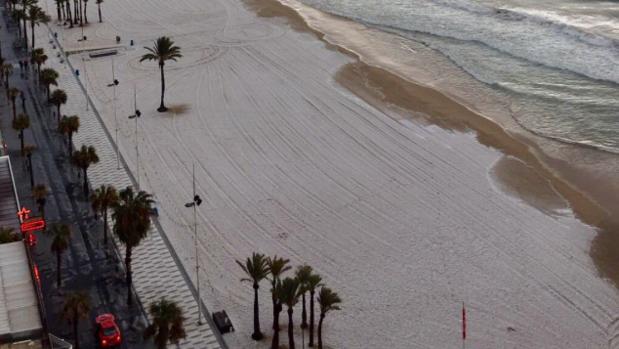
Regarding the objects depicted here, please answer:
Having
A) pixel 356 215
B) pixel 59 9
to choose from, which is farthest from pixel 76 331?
pixel 59 9

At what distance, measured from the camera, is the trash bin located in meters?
36.9

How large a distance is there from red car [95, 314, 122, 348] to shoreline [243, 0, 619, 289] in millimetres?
23277

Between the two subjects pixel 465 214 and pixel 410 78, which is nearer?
pixel 465 214

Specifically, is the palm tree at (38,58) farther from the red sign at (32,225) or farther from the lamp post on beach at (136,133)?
the red sign at (32,225)

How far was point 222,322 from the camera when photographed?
3719 centimetres

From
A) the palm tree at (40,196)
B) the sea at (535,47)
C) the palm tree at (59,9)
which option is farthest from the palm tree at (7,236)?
the palm tree at (59,9)

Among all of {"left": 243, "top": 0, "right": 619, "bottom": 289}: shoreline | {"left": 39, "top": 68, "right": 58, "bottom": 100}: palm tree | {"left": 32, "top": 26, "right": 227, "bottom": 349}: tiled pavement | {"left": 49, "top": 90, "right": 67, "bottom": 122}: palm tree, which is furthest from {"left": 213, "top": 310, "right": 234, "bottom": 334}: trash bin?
{"left": 39, "top": 68, "right": 58, "bottom": 100}: palm tree

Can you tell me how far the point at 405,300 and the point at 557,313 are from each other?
6828 mm

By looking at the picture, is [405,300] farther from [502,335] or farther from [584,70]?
[584,70]

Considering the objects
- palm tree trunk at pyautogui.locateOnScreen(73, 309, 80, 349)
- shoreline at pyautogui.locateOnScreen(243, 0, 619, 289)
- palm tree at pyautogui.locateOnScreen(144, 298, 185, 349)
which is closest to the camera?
palm tree at pyautogui.locateOnScreen(144, 298, 185, 349)

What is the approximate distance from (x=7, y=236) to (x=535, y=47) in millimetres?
51797

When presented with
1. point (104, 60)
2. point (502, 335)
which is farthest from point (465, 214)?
point (104, 60)

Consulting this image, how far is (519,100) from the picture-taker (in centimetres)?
6341

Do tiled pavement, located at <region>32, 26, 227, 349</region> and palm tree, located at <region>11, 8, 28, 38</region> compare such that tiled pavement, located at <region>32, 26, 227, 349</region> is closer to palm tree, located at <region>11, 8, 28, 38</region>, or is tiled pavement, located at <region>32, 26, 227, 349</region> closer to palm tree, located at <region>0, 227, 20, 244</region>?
palm tree, located at <region>0, 227, 20, 244</region>
